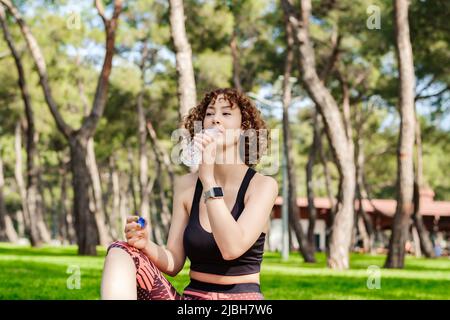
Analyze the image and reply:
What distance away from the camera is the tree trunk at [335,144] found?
1642 cm

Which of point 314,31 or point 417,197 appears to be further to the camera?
point 314,31

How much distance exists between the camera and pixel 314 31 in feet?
101

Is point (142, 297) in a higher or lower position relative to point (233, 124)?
lower

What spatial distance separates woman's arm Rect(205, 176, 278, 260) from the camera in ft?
10.8

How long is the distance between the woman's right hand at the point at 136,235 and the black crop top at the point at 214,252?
20 centimetres

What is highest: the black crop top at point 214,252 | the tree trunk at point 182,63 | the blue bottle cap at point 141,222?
the tree trunk at point 182,63

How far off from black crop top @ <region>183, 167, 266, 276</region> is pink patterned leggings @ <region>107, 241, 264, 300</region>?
0.07 metres

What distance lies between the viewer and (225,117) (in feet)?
12.3

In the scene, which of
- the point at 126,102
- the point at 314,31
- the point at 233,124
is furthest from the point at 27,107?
the point at 233,124

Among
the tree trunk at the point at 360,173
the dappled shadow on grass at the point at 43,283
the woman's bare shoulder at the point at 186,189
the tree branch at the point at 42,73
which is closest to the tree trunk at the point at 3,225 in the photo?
the tree trunk at the point at 360,173

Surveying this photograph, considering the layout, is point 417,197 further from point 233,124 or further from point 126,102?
point 233,124

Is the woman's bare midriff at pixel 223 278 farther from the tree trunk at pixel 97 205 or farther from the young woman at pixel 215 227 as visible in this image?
the tree trunk at pixel 97 205

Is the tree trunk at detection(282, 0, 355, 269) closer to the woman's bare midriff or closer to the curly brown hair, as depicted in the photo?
the curly brown hair

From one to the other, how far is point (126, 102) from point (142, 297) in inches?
1290
